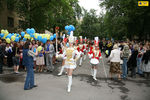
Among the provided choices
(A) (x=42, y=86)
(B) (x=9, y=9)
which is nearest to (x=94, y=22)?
(B) (x=9, y=9)

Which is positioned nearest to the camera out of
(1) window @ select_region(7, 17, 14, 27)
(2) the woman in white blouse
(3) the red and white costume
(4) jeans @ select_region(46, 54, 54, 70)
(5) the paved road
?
(5) the paved road

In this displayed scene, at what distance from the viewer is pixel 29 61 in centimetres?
608

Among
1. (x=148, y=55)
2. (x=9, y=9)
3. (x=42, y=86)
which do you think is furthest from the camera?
(x=9, y=9)

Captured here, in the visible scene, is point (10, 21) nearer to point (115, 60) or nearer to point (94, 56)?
point (94, 56)

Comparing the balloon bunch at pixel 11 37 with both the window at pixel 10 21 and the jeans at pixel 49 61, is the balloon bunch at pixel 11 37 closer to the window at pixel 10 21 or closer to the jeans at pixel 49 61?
the jeans at pixel 49 61

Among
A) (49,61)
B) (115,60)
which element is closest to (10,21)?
(49,61)

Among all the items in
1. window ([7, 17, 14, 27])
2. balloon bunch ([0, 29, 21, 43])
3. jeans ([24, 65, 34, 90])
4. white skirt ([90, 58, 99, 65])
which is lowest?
jeans ([24, 65, 34, 90])

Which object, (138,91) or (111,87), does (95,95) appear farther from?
(138,91)

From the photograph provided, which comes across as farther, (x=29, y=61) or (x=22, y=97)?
(x=29, y=61)

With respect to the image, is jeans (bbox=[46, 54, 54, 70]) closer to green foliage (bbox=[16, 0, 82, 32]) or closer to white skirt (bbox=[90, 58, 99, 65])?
white skirt (bbox=[90, 58, 99, 65])

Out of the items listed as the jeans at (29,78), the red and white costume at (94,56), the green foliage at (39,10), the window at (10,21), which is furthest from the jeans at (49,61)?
the window at (10,21)

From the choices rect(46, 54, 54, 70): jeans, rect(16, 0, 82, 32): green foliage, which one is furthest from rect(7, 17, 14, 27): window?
rect(46, 54, 54, 70): jeans

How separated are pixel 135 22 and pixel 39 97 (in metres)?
25.3

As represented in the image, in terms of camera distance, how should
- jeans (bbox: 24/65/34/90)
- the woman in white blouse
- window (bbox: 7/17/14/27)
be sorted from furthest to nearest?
window (bbox: 7/17/14/27) → the woman in white blouse → jeans (bbox: 24/65/34/90)
